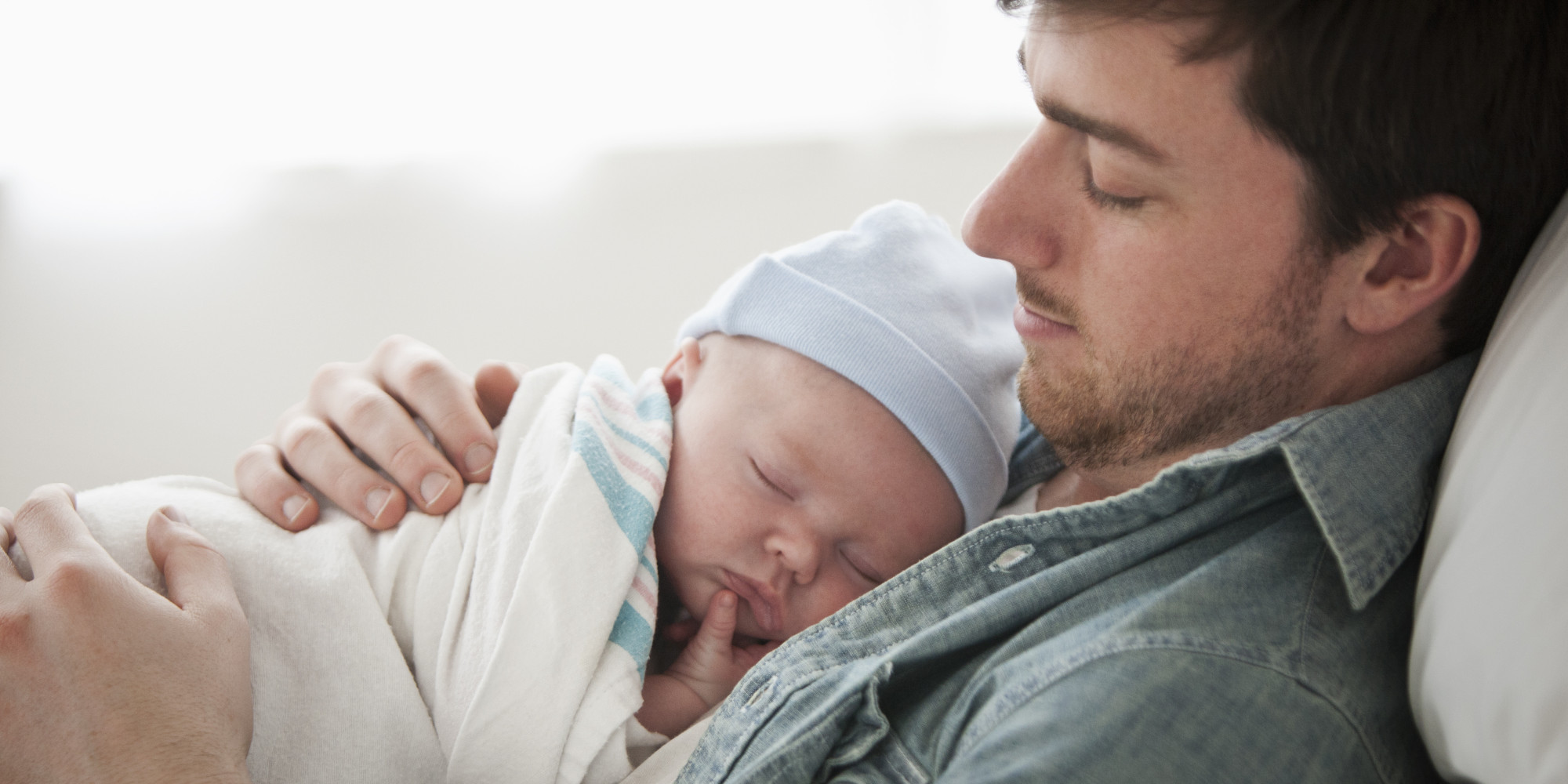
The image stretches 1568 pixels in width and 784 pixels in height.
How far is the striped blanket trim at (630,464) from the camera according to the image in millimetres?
1169

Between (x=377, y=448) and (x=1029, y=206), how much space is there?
2.62 ft

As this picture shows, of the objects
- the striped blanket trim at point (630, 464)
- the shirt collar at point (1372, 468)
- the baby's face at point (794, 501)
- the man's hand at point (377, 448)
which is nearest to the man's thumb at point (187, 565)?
the man's hand at point (377, 448)

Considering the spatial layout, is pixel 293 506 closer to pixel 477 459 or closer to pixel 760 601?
pixel 477 459

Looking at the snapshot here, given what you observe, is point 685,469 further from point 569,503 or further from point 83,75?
point 83,75

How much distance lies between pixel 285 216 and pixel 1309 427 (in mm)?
1850

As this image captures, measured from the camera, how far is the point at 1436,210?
38.6 inches

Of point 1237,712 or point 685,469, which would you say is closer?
point 1237,712

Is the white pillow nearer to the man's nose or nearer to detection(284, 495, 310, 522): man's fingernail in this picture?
the man's nose

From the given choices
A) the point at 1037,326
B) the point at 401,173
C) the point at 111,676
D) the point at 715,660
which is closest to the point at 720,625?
the point at 715,660

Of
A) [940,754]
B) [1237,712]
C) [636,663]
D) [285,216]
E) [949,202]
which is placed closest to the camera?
[1237,712]

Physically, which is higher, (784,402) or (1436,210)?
(1436,210)

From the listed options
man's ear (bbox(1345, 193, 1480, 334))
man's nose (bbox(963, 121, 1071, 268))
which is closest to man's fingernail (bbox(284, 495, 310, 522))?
man's nose (bbox(963, 121, 1071, 268))

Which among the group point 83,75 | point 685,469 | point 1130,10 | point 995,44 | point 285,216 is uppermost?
point 83,75

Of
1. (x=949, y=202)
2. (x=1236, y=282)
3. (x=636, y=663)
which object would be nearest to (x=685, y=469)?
(x=636, y=663)
